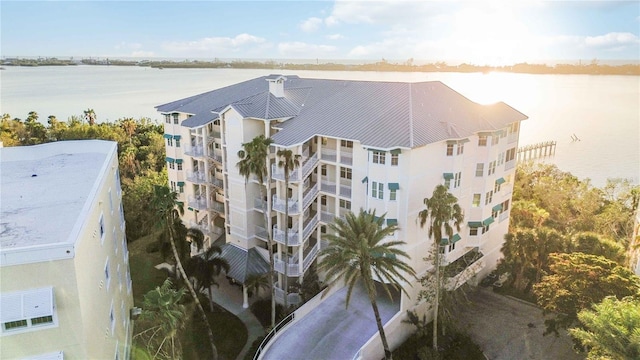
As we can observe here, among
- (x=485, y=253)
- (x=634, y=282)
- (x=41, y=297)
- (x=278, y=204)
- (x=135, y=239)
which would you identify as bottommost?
(x=135, y=239)

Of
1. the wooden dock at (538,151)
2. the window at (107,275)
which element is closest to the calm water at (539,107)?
the wooden dock at (538,151)

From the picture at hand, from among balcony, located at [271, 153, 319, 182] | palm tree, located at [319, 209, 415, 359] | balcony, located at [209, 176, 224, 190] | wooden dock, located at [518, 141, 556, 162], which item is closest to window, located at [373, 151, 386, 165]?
palm tree, located at [319, 209, 415, 359]

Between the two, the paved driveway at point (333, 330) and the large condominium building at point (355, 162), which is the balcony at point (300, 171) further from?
the paved driveway at point (333, 330)

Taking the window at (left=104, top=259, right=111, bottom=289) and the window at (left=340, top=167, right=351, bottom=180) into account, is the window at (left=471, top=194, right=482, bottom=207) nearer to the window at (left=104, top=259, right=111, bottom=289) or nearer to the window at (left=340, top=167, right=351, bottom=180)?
the window at (left=340, top=167, right=351, bottom=180)

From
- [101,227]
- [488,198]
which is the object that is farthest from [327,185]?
[101,227]

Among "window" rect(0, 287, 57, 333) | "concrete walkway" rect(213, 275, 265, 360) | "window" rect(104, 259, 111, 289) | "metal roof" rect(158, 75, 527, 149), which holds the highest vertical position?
"metal roof" rect(158, 75, 527, 149)

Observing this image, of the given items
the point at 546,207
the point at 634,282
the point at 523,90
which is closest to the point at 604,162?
the point at 546,207

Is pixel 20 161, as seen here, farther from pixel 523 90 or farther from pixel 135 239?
pixel 523 90
